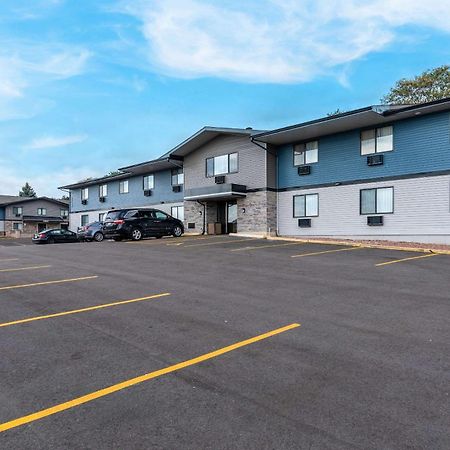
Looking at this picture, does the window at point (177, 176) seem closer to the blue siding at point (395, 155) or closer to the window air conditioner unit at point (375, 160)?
the blue siding at point (395, 155)

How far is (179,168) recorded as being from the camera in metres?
30.2

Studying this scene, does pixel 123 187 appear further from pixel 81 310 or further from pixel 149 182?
pixel 81 310

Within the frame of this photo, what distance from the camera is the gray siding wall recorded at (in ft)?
77.5

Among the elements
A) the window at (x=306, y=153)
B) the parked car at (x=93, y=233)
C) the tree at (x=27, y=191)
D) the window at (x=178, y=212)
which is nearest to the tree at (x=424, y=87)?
the window at (x=306, y=153)

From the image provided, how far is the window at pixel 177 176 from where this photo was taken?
30.0 metres

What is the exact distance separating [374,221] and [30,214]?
2173 inches

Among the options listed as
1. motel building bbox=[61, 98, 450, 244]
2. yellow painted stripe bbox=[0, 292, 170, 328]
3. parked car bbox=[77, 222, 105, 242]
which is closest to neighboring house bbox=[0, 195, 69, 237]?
parked car bbox=[77, 222, 105, 242]

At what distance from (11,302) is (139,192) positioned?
28295mm

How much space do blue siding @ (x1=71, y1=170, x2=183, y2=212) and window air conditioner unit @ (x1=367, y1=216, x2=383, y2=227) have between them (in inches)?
582

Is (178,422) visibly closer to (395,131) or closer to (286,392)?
(286,392)

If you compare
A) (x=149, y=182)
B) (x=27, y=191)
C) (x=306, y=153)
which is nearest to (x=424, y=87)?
(x=306, y=153)

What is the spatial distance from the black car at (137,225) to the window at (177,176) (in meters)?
5.64

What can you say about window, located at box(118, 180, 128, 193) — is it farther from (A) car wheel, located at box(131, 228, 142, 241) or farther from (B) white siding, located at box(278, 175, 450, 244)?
(B) white siding, located at box(278, 175, 450, 244)

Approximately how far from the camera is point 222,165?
26.1 m
